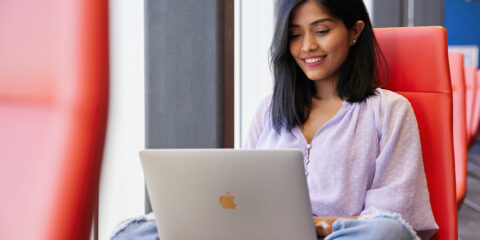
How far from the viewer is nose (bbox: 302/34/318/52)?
123cm

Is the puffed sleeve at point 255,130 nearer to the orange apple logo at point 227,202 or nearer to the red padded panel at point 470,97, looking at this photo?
the orange apple logo at point 227,202

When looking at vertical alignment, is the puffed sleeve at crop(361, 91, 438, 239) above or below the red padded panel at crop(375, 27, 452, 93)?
below

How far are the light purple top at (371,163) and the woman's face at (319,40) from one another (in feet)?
0.34

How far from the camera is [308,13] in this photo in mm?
1243

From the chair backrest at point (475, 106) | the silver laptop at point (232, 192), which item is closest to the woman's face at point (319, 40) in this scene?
the silver laptop at point (232, 192)

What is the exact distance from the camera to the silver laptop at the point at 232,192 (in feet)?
2.53

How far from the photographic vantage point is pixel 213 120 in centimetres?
147

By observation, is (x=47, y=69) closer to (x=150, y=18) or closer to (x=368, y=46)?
(x=368, y=46)

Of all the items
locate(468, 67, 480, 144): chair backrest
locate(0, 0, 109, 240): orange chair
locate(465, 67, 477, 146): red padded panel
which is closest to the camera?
locate(0, 0, 109, 240): orange chair

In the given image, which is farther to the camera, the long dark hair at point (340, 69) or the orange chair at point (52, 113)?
the long dark hair at point (340, 69)

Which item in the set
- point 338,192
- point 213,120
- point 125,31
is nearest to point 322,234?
point 338,192

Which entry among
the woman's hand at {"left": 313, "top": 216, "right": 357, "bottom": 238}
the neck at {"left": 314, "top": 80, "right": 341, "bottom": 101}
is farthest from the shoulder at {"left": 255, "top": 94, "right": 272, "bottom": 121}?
the woman's hand at {"left": 313, "top": 216, "right": 357, "bottom": 238}

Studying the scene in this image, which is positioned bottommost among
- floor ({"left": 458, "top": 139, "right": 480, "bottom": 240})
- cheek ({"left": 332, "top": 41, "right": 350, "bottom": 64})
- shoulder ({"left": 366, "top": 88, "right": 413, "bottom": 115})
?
floor ({"left": 458, "top": 139, "right": 480, "bottom": 240})

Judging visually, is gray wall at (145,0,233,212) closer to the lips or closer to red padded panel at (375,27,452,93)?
the lips
